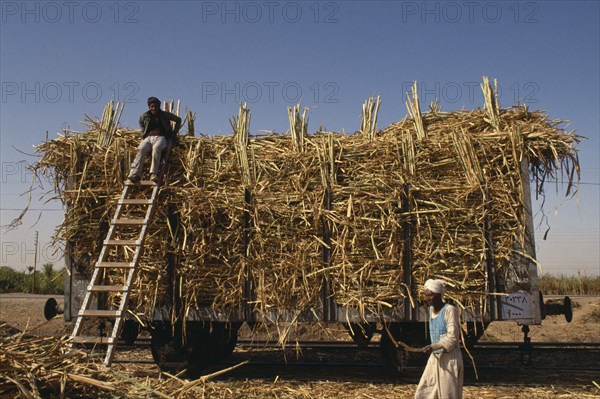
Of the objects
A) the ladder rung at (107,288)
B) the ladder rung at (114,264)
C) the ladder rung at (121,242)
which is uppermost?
the ladder rung at (121,242)

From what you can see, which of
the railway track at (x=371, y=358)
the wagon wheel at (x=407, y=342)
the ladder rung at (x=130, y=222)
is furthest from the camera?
the railway track at (x=371, y=358)

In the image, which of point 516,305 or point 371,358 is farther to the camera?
point 371,358

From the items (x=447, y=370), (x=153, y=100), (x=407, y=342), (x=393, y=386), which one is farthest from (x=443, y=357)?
(x=153, y=100)

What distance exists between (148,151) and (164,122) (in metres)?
0.53

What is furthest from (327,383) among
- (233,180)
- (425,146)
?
(425,146)

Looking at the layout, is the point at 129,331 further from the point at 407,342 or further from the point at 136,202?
the point at 407,342

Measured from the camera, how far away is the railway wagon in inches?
265

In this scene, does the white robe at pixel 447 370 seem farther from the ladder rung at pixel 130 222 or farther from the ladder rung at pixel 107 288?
the ladder rung at pixel 130 222

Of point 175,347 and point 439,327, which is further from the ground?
point 439,327

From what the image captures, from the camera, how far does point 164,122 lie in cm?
753

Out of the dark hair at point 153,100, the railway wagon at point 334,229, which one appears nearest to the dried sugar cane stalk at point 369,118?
the railway wagon at point 334,229

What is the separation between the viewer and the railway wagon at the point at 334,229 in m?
6.74

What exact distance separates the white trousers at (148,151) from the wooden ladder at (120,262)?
0.46ft

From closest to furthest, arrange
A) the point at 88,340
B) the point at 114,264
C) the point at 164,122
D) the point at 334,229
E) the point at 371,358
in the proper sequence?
1. the point at 88,340
2. the point at 114,264
3. the point at 334,229
4. the point at 164,122
5. the point at 371,358
